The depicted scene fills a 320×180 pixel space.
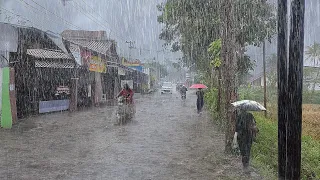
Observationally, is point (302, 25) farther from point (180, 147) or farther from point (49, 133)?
point (49, 133)

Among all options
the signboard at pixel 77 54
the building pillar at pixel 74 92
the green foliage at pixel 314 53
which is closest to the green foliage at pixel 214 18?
the signboard at pixel 77 54

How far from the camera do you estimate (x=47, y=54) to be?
17578 mm

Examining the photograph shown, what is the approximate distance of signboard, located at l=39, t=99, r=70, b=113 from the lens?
56.2 ft

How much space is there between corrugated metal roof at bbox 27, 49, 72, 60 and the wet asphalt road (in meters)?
4.14

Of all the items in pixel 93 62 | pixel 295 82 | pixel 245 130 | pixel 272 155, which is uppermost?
pixel 93 62

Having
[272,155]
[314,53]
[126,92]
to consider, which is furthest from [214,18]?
[314,53]

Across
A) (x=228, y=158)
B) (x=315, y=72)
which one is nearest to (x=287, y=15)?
(x=228, y=158)

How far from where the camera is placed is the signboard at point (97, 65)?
71.1ft

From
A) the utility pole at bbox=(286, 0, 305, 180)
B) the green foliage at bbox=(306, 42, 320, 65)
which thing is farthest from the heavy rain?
the green foliage at bbox=(306, 42, 320, 65)

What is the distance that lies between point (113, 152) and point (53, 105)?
10199 millimetres

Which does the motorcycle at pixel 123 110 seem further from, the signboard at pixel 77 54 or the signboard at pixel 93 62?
the signboard at pixel 93 62

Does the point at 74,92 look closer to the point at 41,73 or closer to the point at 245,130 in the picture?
the point at 41,73

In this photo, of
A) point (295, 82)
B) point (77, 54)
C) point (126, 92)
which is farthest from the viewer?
point (77, 54)

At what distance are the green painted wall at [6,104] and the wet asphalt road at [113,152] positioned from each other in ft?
1.36
